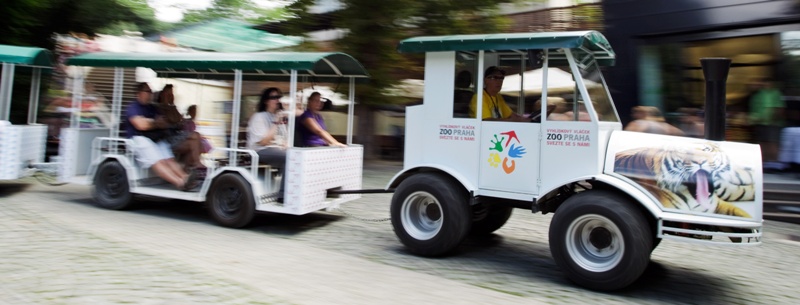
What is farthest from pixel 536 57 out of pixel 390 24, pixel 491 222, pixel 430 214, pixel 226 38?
pixel 226 38

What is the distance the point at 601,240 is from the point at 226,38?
1576cm

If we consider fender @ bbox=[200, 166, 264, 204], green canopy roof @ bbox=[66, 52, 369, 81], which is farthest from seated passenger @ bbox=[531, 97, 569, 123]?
fender @ bbox=[200, 166, 264, 204]

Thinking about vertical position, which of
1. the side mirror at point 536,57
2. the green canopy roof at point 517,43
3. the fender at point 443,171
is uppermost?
the green canopy roof at point 517,43

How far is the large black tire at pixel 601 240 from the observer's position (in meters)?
5.04

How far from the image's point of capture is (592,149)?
546 cm

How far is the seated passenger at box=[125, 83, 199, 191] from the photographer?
27.4 ft

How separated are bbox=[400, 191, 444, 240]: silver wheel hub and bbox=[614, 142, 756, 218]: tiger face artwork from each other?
1.94 meters

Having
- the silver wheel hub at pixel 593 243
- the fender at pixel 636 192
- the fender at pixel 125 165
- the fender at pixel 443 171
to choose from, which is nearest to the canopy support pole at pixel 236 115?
the fender at pixel 125 165

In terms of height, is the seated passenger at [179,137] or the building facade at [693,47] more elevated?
the building facade at [693,47]

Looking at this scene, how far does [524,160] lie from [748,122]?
6.04 m

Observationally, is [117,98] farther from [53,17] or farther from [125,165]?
[53,17]

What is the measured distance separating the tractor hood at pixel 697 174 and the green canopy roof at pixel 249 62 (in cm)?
379

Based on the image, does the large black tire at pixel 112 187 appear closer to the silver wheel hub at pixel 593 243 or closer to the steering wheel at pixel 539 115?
the steering wheel at pixel 539 115

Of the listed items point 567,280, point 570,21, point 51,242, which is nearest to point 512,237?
point 567,280
